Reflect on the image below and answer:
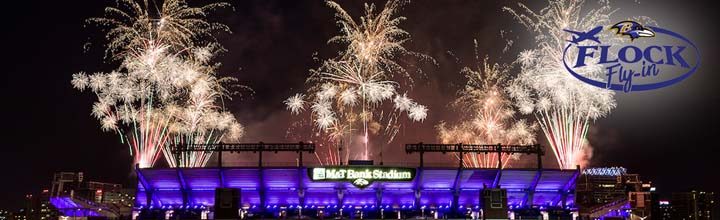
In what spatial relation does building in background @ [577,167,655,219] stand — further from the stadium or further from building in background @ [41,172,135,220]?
building in background @ [41,172,135,220]

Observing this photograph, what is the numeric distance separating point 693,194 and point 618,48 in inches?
3814

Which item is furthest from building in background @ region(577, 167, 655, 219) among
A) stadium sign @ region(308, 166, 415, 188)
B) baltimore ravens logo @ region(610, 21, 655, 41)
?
stadium sign @ region(308, 166, 415, 188)

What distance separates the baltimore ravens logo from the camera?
56562mm

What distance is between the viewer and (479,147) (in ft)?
218

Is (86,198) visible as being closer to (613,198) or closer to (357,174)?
(357,174)

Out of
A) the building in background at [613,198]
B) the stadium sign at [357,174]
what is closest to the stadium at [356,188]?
the stadium sign at [357,174]

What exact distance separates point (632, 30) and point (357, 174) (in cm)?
2873

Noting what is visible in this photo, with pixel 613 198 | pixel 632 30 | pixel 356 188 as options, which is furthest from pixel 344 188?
pixel 632 30

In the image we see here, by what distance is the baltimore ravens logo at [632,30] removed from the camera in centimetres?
5656

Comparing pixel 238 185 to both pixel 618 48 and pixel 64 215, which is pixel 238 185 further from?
pixel 618 48

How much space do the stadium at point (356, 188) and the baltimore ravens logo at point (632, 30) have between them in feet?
49.6

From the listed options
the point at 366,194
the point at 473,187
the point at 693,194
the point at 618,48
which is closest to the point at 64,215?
the point at 366,194

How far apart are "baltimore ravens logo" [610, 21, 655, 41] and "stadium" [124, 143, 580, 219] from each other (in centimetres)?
1512

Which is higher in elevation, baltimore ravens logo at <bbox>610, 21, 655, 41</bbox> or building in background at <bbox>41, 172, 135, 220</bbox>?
baltimore ravens logo at <bbox>610, 21, 655, 41</bbox>
